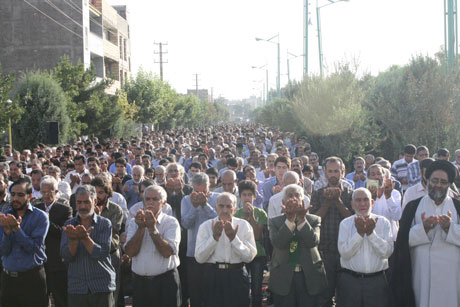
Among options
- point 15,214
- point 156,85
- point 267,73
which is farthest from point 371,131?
point 267,73

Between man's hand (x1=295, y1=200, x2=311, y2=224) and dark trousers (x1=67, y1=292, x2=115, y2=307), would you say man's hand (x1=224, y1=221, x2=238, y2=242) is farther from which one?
dark trousers (x1=67, y1=292, x2=115, y2=307)

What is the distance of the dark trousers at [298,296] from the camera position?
5707 mm

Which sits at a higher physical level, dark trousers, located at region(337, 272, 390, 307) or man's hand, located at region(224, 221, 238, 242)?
man's hand, located at region(224, 221, 238, 242)

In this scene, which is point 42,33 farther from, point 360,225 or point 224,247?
point 360,225

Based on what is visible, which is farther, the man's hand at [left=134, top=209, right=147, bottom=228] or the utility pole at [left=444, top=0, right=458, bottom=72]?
the utility pole at [left=444, top=0, right=458, bottom=72]

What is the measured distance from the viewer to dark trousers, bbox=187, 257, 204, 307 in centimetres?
698

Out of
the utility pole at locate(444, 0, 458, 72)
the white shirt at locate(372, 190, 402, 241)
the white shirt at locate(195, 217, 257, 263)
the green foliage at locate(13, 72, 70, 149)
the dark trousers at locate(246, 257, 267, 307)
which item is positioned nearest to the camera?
the white shirt at locate(195, 217, 257, 263)

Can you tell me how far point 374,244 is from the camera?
551 centimetres

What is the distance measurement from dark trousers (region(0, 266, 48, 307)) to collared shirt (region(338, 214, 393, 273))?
125 inches

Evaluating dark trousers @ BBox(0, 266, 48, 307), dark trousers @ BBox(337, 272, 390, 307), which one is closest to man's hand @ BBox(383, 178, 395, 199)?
dark trousers @ BBox(337, 272, 390, 307)

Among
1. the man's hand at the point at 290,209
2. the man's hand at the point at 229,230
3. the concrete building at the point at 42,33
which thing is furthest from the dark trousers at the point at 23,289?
the concrete building at the point at 42,33

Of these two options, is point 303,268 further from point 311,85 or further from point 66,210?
point 311,85

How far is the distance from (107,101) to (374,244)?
27458mm

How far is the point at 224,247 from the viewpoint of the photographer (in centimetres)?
592
